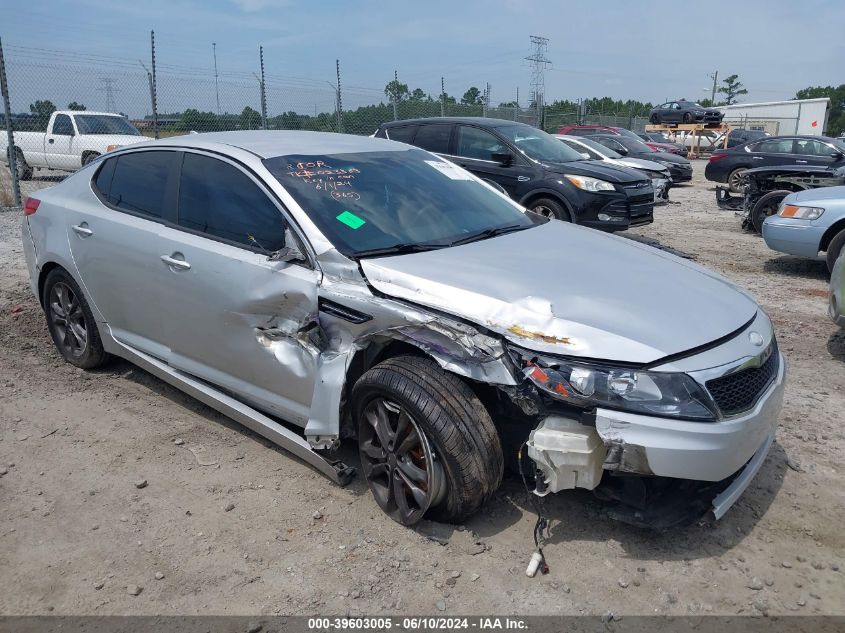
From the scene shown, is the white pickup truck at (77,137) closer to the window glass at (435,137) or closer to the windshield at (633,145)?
the window glass at (435,137)

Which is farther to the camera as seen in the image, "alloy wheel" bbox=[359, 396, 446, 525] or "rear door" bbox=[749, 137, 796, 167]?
"rear door" bbox=[749, 137, 796, 167]

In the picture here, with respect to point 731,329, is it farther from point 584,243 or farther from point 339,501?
point 339,501

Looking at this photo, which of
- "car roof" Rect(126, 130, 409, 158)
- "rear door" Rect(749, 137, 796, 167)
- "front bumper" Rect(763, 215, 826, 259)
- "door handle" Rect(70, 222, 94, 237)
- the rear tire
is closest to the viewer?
"car roof" Rect(126, 130, 409, 158)

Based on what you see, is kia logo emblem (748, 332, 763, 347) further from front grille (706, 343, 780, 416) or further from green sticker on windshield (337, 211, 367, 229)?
green sticker on windshield (337, 211, 367, 229)

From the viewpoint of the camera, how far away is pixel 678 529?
304 centimetres

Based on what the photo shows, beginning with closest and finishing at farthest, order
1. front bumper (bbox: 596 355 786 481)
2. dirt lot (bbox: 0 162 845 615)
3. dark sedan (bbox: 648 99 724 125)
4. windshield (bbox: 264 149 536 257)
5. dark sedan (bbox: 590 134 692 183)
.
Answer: front bumper (bbox: 596 355 786 481) → dirt lot (bbox: 0 162 845 615) → windshield (bbox: 264 149 536 257) → dark sedan (bbox: 590 134 692 183) → dark sedan (bbox: 648 99 724 125)

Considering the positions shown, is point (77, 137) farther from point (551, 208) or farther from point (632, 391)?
point (632, 391)

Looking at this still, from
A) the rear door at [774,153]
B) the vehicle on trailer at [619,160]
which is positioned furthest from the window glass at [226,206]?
the rear door at [774,153]

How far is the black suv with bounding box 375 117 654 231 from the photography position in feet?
29.2

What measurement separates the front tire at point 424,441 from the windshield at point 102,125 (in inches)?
530

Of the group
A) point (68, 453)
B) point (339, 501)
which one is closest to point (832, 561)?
point (339, 501)

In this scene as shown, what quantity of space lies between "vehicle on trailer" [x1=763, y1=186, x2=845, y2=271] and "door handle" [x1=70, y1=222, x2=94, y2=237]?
670cm

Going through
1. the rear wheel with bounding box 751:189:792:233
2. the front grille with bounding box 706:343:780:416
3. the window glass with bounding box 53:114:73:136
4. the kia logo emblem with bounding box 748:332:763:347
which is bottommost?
the rear wheel with bounding box 751:189:792:233

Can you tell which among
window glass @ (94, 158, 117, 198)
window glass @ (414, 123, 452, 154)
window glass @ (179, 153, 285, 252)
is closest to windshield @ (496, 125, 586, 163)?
window glass @ (414, 123, 452, 154)
